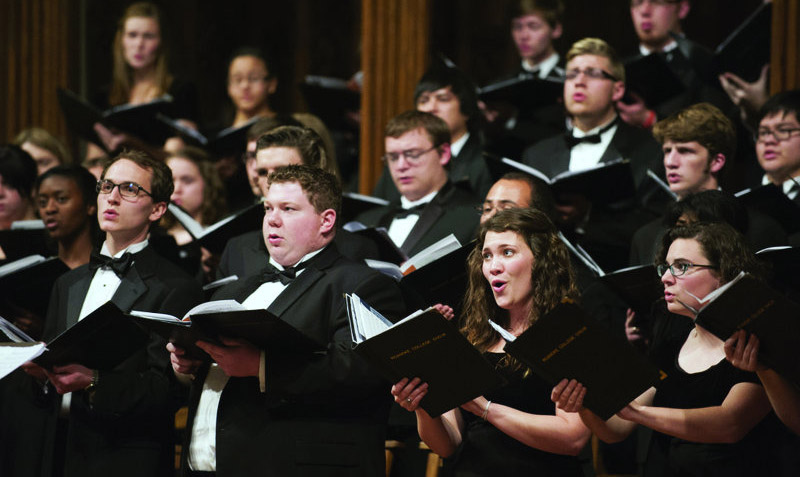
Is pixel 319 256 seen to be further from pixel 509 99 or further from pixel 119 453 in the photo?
pixel 509 99

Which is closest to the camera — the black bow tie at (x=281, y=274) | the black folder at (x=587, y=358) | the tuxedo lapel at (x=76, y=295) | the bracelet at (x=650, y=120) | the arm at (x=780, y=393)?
the black folder at (x=587, y=358)

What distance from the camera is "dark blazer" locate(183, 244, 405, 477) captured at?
3.13 meters

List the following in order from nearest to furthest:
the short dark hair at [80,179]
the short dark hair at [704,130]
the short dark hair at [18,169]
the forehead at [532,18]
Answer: the short dark hair at [704,130] < the short dark hair at [80,179] < the short dark hair at [18,169] < the forehead at [532,18]

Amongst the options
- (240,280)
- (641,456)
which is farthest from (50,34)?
(641,456)

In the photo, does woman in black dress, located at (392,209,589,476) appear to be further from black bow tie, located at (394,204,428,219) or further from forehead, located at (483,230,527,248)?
black bow tie, located at (394,204,428,219)

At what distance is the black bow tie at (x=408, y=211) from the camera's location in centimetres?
441

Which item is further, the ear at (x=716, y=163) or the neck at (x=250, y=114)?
the neck at (x=250, y=114)

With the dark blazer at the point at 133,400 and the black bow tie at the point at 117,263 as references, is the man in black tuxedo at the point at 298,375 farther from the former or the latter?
the black bow tie at the point at 117,263

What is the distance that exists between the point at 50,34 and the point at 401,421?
3.82 m

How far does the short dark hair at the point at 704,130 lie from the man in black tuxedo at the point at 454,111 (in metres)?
1.06

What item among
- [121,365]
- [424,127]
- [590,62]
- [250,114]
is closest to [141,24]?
[250,114]

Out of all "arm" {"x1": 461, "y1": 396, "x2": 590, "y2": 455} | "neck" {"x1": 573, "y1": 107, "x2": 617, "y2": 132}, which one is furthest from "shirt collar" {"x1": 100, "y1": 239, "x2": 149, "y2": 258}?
"neck" {"x1": 573, "y1": 107, "x2": 617, "y2": 132}

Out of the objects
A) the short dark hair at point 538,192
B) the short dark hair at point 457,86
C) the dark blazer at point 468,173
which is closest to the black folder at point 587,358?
the short dark hair at point 538,192

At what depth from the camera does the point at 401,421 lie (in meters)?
3.87
